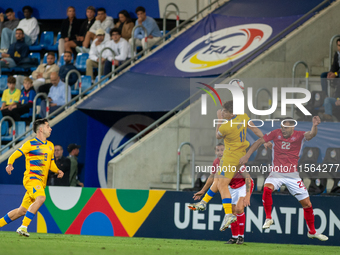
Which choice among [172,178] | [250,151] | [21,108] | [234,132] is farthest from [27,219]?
[21,108]

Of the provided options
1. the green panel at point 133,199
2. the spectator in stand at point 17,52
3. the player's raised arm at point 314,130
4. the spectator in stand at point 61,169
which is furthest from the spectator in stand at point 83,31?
the player's raised arm at point 314,130

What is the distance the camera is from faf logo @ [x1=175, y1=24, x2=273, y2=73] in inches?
573

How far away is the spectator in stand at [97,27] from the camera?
16533mm

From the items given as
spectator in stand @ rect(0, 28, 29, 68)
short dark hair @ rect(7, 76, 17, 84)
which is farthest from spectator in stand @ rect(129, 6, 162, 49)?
short dark hair @ rect(7, 76, 17, 84)

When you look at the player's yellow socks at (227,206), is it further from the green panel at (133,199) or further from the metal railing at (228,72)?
the metal railing at (228,72)

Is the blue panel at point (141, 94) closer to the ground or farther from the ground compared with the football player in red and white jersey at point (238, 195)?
farther from the ground

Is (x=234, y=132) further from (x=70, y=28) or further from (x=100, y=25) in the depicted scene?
(x=70, y=28)

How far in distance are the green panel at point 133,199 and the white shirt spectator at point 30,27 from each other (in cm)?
841

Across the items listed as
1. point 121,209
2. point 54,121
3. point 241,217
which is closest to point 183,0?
point 54,121

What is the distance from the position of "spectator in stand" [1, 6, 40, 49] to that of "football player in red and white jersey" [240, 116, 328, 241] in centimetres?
1027

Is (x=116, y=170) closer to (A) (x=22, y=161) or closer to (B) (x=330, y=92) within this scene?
(A) (x=22, y=161)

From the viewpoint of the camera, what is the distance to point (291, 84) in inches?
504

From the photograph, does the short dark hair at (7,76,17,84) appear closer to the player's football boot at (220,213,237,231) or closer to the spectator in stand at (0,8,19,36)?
the spectator in stand at (0,8,19,36)

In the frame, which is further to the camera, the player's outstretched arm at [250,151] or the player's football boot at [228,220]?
the player's outstretched arm at [250,151]
